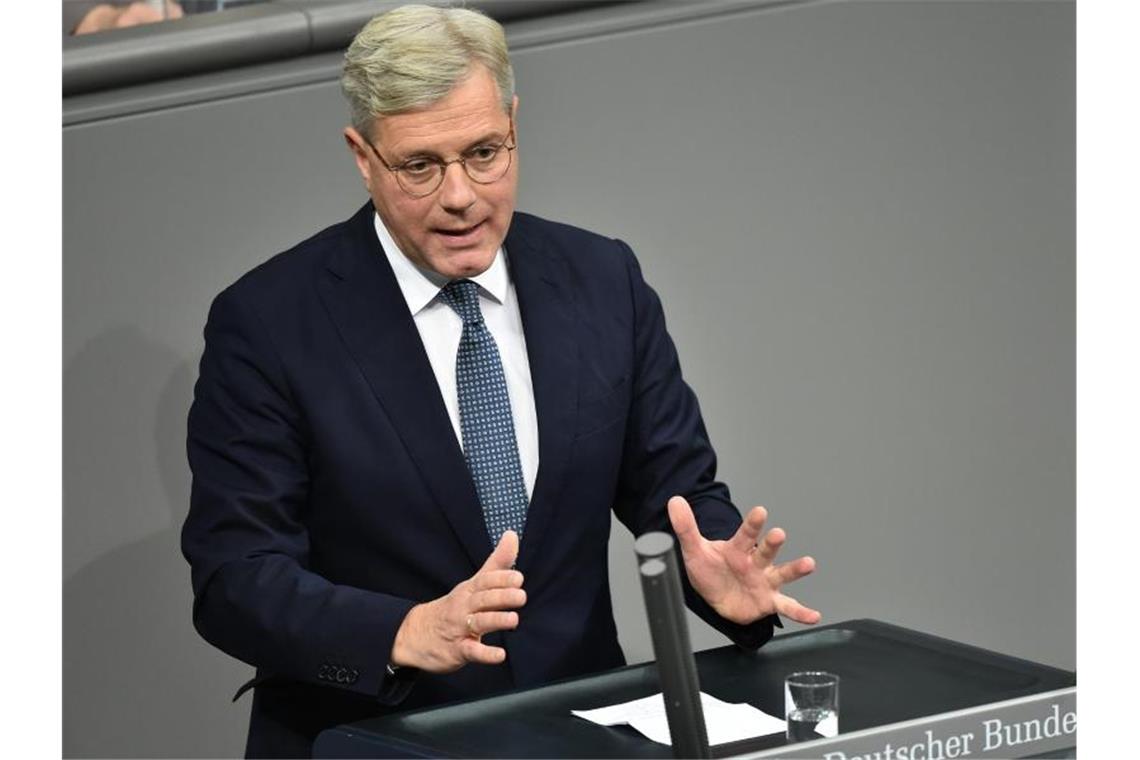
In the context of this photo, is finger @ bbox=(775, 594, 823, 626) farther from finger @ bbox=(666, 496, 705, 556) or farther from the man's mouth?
the man's mouth

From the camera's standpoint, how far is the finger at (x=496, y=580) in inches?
86.2

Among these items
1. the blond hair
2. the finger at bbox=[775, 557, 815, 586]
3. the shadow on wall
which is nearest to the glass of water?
the finger at bbox=[775, 557, 815, 586]

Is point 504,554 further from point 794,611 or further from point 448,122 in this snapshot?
point 448,122

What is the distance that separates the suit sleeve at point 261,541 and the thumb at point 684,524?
Result: 333 mm

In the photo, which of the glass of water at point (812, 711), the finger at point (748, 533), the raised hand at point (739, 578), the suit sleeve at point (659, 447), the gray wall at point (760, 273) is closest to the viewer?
the glass of water at point (812, 711)

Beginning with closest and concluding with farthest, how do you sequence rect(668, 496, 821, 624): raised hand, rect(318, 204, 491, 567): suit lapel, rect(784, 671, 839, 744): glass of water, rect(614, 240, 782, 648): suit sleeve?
1. rect(784, 671, 839, 744): glass of water
2. rect(668, 496, 821, 624): raised hand
3. rect(318, 204, 491, 567): suit lapel
4. rect(614, 240, 782, 648): suit sleeve

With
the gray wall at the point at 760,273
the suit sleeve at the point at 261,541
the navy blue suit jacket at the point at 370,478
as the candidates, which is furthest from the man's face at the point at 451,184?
the gray wall at the point at 760,273

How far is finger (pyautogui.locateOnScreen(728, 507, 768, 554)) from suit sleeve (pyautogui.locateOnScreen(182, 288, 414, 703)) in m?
0.41

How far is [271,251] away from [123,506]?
0.50 meters

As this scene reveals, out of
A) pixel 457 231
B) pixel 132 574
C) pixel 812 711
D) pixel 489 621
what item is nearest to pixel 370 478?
pixel 457 231

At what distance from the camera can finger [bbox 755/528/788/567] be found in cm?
237

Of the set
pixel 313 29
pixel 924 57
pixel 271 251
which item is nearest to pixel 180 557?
pixel 271 251

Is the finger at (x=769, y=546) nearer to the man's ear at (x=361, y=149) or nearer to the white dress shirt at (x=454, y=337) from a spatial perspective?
the white dress shirt at (x=454, y=337)

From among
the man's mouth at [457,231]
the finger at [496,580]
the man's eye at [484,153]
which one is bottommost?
the finger at [496,580]
